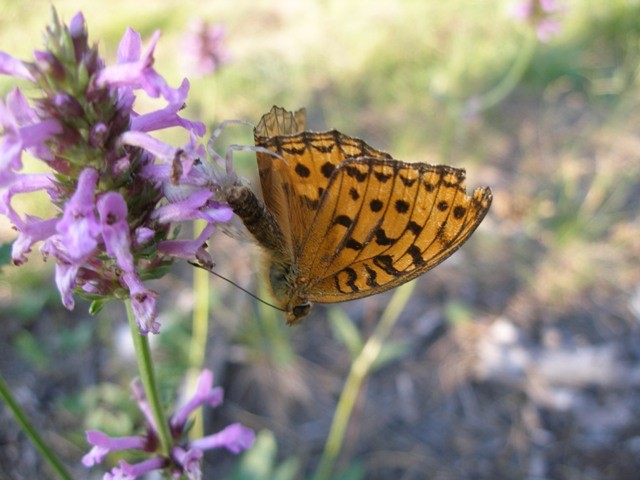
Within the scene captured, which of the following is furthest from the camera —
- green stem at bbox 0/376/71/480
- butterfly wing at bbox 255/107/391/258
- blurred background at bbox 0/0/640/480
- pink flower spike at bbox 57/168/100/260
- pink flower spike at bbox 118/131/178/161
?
blurred background at bbox 0/0/640/480

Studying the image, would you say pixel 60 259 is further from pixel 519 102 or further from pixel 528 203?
pixel 519 102

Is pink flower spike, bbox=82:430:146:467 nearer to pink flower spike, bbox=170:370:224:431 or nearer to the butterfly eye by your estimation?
pink flower spike, bbox=170:370:224:431

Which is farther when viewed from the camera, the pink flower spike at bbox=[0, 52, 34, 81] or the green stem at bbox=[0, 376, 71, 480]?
the green stem at bbox=[0, 376, 71, 480]

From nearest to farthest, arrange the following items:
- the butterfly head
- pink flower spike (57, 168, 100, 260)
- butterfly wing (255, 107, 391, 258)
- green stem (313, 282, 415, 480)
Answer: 1. pink flower spike (57, 168, 100, 260)
2. butterfly wing (255, 107, 391, 258)
3. the butterfly head
4. green stem (313, 282, 415, 480)

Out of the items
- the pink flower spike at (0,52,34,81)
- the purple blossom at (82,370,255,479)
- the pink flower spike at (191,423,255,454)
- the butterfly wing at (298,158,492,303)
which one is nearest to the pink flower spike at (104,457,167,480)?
the purple blossom at (82,370,255,479)

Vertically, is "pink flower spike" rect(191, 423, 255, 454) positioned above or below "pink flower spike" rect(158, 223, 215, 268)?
below

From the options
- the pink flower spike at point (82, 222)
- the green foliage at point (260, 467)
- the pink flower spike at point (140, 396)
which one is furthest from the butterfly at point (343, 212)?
the green foliage at point (260, 467)
